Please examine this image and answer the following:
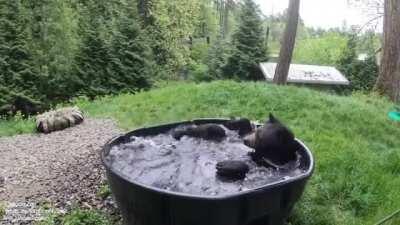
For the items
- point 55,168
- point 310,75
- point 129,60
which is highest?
point 129,60

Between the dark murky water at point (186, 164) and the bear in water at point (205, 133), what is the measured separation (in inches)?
1.6

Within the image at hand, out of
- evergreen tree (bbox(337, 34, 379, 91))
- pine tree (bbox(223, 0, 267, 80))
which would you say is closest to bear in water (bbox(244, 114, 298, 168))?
pine tree (bbox(223, 0, 267, 80))

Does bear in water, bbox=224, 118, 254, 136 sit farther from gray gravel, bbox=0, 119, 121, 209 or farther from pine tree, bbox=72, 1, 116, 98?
pine tree, bbox=72, 1, 116, 98

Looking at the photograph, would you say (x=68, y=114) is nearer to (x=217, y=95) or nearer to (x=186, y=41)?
(x=217, y=95)

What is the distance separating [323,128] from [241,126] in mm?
2183

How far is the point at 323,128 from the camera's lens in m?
4.71

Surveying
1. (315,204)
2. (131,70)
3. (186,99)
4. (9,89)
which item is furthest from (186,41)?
(315,204)

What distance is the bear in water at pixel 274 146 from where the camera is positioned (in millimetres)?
2326

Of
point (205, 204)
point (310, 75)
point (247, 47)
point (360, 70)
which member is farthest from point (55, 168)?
point (360, 70)

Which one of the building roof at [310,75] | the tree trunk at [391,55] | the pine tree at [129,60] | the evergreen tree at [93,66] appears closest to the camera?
the tree trunk at [391,55]

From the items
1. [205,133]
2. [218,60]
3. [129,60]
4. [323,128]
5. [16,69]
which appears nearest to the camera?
[205,133]

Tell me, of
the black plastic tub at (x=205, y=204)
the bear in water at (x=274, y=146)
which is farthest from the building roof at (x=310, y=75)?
the black plastic tub at (x=205, y=204)

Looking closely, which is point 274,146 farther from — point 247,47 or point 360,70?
point 360,70

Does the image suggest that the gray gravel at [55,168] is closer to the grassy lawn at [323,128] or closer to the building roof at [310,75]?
the grassy lawn at [323,128]
